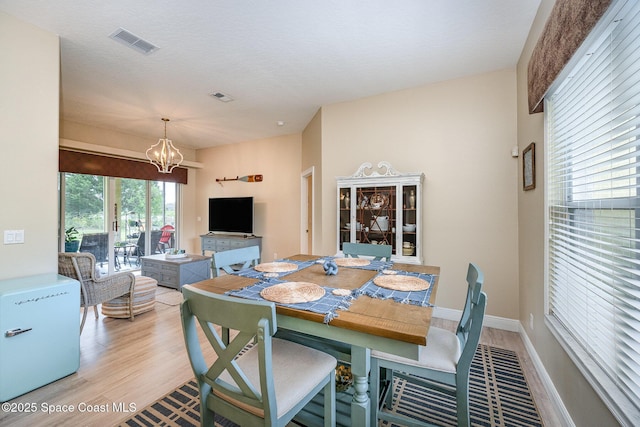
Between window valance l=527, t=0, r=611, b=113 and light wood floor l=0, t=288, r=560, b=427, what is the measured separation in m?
2.05

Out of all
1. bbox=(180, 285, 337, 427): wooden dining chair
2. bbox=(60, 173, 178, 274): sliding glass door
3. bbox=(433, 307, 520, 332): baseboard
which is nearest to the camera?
bbox=(180, 285, 337, 427): wooden dining chair

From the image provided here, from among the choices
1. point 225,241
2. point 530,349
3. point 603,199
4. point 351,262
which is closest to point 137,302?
point 225,241

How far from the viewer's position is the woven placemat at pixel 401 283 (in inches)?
59.7

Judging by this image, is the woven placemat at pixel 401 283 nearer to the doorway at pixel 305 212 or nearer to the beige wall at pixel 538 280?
the beige wall at pixel 538 280

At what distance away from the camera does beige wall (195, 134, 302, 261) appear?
5387 millimetres

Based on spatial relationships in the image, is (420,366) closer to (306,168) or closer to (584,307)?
(584,307)

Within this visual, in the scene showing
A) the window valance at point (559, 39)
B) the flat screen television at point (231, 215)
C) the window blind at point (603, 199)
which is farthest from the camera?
the flat screen television at point (231, 215)

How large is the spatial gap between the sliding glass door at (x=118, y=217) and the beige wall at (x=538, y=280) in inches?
218

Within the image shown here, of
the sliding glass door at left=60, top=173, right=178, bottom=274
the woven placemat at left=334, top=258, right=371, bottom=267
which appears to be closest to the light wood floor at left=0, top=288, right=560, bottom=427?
the woven placemat at left=334, top=258, right=371, bottom=267

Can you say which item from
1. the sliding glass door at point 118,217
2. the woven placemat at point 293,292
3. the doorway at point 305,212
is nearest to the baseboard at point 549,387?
the woven placemat at point 293,292

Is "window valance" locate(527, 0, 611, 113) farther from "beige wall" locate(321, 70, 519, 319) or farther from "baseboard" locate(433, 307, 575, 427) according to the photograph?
"baseboard" locate(433, 307, 575, 427)

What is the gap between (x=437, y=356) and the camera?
139cm

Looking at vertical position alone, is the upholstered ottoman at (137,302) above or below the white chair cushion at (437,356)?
below

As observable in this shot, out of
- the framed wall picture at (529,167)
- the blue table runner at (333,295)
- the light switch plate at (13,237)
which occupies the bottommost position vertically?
the blue table runner at (333,295)
